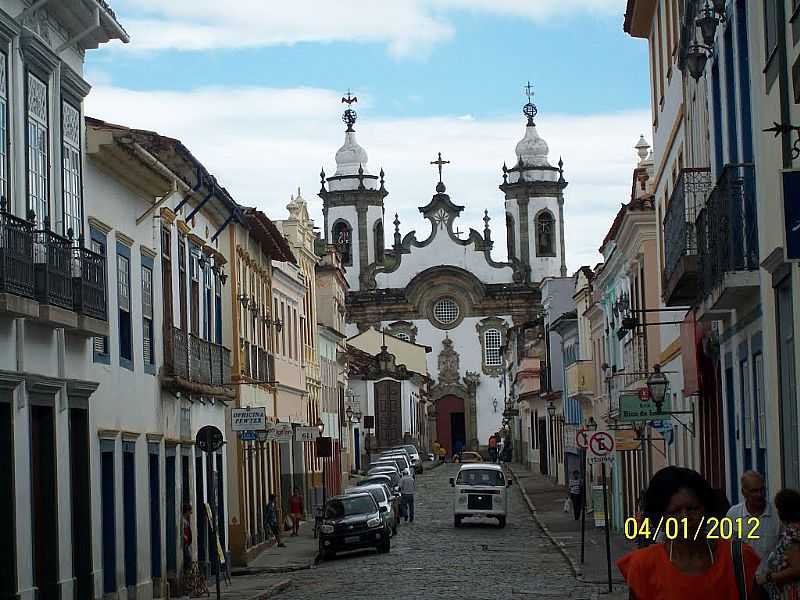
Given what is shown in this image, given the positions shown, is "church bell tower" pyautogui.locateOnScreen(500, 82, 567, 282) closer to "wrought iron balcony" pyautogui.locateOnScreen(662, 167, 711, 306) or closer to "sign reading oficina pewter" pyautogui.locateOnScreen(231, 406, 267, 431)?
"sign reading oficina pewter" pyautogui.locateOnScreen(231, 406, 267, 431)

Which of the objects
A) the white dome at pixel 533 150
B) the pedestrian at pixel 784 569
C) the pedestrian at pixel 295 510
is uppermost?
the white dome at pixel 533 150

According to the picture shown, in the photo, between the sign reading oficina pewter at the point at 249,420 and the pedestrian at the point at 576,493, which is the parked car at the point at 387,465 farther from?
the sign reading oficina pewter at the point at 249,420

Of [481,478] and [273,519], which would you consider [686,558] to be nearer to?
[273,519]

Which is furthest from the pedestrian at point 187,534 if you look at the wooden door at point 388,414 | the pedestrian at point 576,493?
the wooden door at point 388,414

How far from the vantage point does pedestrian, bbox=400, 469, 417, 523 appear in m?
45.4

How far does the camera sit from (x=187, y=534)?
87.2 ft

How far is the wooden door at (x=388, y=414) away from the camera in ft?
294

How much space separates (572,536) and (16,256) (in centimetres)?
2410

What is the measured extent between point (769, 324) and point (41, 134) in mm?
7533

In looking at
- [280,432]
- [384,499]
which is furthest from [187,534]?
[280,432]

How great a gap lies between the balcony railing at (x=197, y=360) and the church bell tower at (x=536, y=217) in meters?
81.1

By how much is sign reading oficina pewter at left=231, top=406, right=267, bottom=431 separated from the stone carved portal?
79.6 metres

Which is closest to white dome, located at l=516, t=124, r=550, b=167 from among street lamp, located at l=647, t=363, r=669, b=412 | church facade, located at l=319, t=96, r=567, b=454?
church facade, located at l=319, t=96, r=567, b=454

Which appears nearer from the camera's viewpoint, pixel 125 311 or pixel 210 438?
pixel 210 438
